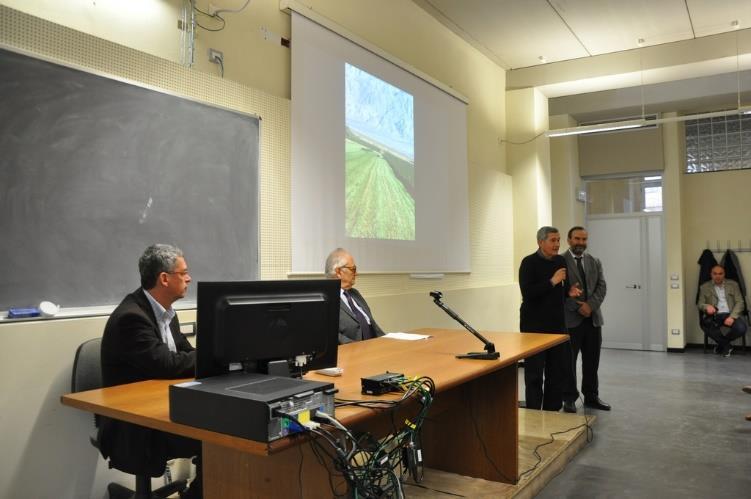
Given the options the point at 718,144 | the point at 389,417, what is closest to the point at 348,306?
the point at 389,417

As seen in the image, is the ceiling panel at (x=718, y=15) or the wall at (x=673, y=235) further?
the wall at (x=673, y=235)

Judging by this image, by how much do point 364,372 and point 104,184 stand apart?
153 centimetres

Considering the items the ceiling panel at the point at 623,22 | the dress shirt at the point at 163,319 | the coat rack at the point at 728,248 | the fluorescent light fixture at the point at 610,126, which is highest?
the ceiling panel at the point at 623,22

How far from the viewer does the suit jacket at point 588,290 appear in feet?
14.9

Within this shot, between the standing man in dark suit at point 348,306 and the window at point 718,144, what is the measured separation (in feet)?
22.9

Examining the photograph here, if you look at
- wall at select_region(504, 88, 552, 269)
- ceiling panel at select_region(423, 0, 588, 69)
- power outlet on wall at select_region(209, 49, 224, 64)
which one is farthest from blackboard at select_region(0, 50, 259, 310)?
wall at select_region(504, 88, 552, 269)

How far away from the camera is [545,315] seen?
13.9ft

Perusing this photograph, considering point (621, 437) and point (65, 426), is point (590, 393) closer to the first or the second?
point (621, 437)

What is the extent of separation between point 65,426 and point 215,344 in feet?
4.43

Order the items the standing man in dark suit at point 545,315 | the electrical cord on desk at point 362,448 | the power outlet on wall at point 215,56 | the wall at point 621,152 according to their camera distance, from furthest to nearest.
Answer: the wall at point 621,152 < the standing man in dark suit at point 545,315 < the power outlet on wall at point 215,56 < the electrical cord on desk at point 362,448

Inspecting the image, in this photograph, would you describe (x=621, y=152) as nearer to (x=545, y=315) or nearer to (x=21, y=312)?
(x=545, y=315)

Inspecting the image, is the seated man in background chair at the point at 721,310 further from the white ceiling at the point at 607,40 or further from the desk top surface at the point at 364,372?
the desk top surface at the point at 364,372

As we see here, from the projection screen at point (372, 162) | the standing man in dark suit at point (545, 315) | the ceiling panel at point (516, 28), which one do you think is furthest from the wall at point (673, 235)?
the standing man in dark suit at point (545, 315)

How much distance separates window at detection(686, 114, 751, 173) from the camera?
8.04m
